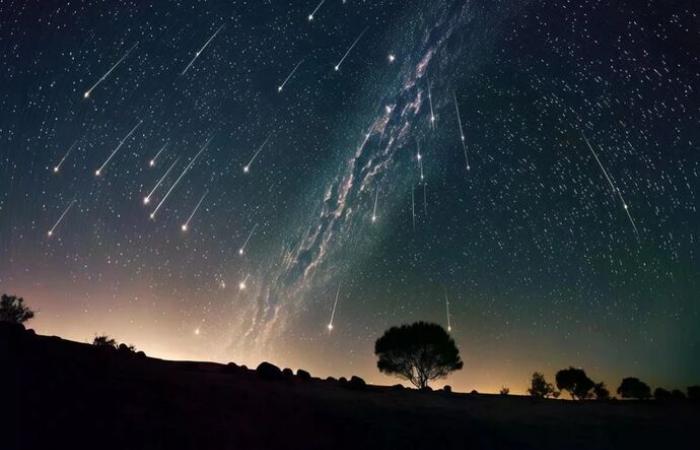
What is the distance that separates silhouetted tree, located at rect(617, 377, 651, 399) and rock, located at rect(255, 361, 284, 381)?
58633 mm

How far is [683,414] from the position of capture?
69.9ft

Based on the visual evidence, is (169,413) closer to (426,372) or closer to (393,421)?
(393,421)

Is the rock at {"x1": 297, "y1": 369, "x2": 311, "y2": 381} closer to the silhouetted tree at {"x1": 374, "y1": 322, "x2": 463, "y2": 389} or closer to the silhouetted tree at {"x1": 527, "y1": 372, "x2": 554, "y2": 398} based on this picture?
the silhouetted tree at {"x1": 374, "y1": 322, "x2": 463, "y2": 389}

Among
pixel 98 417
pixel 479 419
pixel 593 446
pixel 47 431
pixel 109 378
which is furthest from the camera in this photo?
pixel 479 419

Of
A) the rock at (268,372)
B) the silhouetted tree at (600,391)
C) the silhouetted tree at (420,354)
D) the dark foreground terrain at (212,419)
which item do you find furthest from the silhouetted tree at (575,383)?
the rock at (268,372)

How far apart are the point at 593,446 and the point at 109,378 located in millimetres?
14968

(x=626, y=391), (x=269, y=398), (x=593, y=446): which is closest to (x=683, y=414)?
(x=593, y=446)

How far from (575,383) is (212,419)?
191 feet

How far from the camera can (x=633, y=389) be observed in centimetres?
5959

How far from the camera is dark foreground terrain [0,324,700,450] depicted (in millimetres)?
9734

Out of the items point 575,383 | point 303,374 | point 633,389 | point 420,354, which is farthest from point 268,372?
point 633,389

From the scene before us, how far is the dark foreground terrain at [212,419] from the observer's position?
9.73 m

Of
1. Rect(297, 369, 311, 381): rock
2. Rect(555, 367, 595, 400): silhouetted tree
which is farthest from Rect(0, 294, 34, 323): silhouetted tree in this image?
Rect(555, 367, 595, 400): silhouetted tree

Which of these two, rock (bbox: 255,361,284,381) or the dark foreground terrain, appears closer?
the dark foreground terrain
